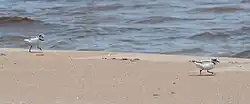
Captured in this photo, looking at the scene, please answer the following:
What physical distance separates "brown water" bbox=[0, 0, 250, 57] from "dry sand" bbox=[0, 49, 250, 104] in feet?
10.0

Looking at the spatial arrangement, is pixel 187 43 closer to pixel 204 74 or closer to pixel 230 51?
pixel 230 51

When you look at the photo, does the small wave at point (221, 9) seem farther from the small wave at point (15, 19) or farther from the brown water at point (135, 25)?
the small wave at point (15, 19)

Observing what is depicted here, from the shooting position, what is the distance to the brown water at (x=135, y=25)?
14.2 m

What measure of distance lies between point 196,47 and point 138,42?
1.40 meters

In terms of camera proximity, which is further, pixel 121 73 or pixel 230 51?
pixel 230 51

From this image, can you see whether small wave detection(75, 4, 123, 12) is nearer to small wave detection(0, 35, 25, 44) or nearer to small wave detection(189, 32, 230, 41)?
small wave detection(0, 35, 25, 44)

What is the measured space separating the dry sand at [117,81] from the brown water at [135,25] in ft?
10.0

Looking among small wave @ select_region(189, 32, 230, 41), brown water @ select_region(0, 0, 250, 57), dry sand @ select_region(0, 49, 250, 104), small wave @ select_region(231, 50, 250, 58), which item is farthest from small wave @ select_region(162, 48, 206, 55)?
dry sand @ select_region(0, 49, 250, 104)

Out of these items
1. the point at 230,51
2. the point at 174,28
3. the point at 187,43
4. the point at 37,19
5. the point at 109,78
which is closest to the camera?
the point at 109,78

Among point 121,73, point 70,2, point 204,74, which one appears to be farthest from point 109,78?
point 70,2

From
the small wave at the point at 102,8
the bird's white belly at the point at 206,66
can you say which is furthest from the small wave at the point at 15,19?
the bird's white belly at the point at 206,66

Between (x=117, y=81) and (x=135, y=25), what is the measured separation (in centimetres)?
978

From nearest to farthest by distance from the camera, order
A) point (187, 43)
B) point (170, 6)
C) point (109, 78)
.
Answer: point (109, 78) < point (187, 43) < point (170, 6)

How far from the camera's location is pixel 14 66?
985 cm
